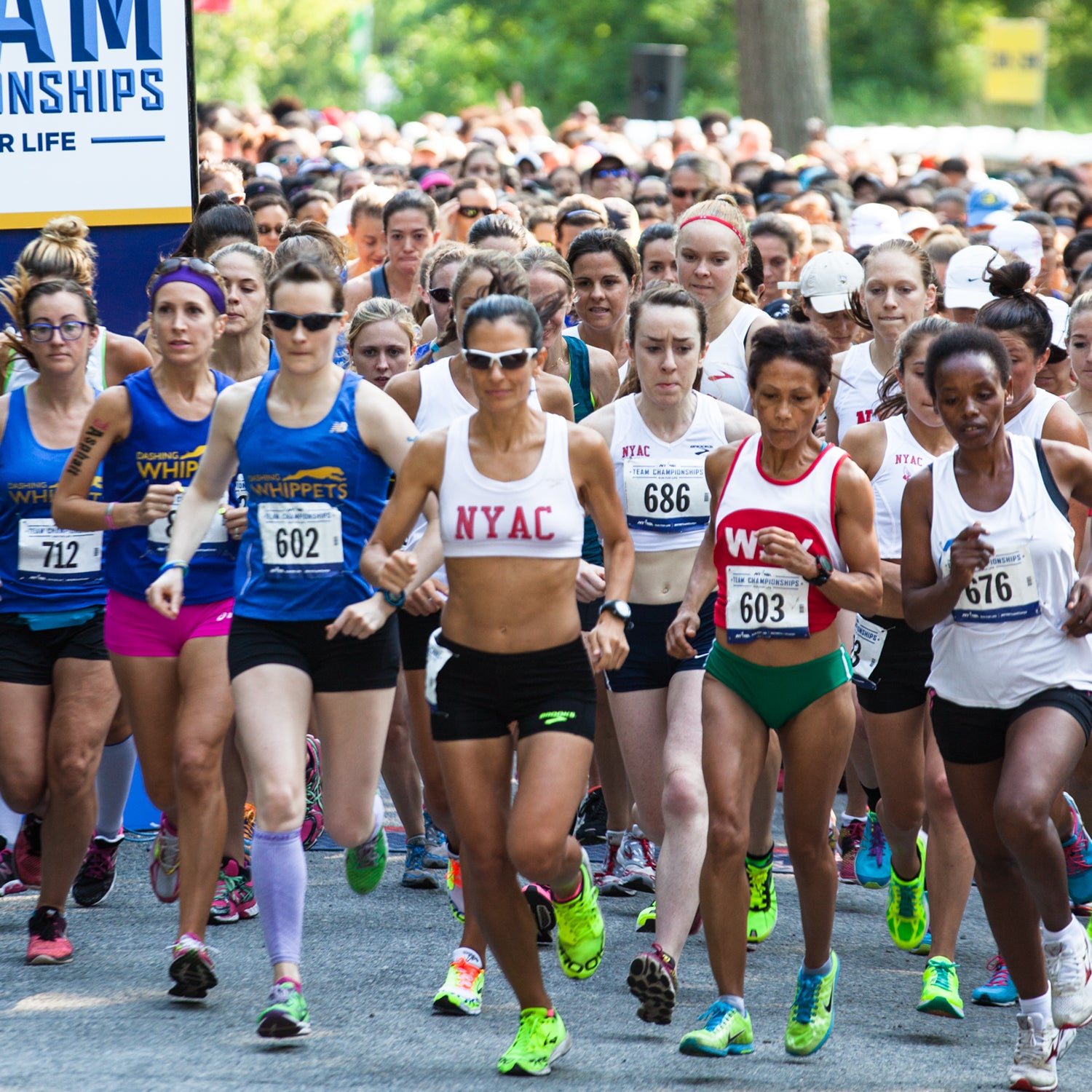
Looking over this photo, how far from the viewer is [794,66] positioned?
25.9 metres

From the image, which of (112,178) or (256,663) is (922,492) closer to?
(256,663)

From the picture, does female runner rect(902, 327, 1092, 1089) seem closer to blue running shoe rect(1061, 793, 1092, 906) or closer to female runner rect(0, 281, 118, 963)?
blue running shoe rect(1061, 793, 1092, 906)

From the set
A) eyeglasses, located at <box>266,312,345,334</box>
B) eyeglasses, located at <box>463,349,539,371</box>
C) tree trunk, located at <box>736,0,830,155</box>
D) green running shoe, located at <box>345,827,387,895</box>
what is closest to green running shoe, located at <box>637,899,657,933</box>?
green running shoe, located at <box>345,827,387,895</box>

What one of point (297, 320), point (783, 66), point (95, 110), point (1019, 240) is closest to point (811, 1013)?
point (297, 320)

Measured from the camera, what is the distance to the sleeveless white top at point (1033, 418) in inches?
240

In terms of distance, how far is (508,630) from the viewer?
5.11 m

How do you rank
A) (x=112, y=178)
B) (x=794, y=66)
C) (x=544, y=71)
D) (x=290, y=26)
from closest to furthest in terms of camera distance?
(x=112, y=178) → (x=794, y=66) → (x=544, y=71) → (x=290, y=26)

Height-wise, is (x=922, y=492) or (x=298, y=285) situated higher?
(x=298, y=285)

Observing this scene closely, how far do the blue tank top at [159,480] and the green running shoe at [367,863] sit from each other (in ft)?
3.16

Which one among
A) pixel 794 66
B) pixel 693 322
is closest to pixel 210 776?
pixel 693 322

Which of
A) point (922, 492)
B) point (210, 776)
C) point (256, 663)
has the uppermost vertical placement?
point (922, 492)

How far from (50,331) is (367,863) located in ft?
6.64

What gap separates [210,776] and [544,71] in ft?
138

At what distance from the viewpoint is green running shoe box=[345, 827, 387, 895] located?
6.21m
